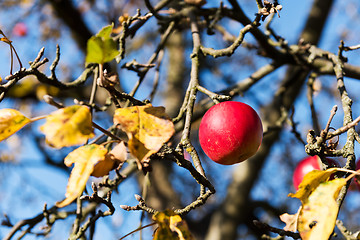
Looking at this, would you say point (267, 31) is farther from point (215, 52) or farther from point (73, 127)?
point (73, 127)

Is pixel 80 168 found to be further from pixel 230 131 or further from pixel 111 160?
pixel 230 131

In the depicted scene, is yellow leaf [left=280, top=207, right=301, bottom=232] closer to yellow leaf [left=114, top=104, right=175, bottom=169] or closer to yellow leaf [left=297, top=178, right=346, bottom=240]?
yellow leaf [left=297, top=178, right=346, bottom=240]

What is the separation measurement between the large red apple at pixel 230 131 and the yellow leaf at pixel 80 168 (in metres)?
0.31

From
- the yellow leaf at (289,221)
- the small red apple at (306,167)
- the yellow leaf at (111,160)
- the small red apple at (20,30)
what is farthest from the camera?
the small red apple at (20,30)

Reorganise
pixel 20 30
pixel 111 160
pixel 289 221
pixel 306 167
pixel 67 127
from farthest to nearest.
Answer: pixel 20 30
pixel 306 167
pixel 289 221
pixel 111 160
pixel 67 127

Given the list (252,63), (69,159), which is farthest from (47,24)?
(69,159)

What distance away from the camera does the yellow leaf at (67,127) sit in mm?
604

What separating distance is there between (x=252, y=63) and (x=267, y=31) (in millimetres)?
3746

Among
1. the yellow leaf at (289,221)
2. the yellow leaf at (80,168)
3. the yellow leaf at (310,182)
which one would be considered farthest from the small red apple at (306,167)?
the yellow leaf at (80,168)

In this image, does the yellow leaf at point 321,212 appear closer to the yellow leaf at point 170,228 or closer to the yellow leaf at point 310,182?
the yellow leaf at point 310,182

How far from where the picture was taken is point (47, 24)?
4.49 meters

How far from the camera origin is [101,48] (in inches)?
25.3

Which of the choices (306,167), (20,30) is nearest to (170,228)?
(306,167)

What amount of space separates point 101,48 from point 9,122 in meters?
0.23
